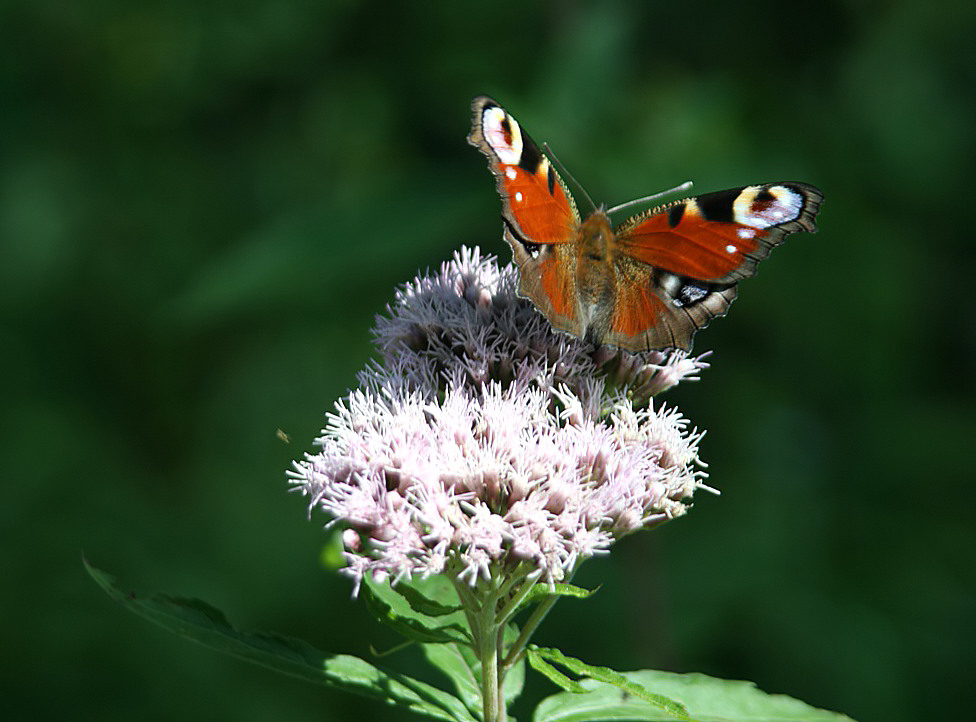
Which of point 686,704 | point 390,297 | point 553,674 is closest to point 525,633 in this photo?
point 553,674

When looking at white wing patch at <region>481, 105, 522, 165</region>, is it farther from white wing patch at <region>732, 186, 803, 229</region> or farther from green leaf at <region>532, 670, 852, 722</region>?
green leaf at <region>532, 670, 852, 722</region>

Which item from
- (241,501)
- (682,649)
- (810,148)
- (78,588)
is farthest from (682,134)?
(78,588)

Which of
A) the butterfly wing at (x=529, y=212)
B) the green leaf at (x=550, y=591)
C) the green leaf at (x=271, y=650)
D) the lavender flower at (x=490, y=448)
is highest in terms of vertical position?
the butterfly wing at (x=529, y=212)

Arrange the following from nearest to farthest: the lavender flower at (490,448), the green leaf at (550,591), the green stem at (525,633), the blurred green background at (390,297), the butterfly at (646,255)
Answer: the green leaf at (550,591) → the lavender flower at (490,448) → the green stem at (525,633) → the butterfly at (646,255) → the blurred green background at (390,297)

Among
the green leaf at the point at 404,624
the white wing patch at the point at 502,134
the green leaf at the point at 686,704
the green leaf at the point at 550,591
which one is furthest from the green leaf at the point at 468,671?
the white wing patch at the point at 502,134

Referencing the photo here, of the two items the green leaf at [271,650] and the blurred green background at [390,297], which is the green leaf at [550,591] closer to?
the green leaf at [271,650]

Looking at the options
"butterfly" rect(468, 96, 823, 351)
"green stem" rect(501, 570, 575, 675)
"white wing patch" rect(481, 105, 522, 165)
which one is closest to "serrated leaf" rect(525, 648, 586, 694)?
"green stem" rect(501, 570, 575, 675)
